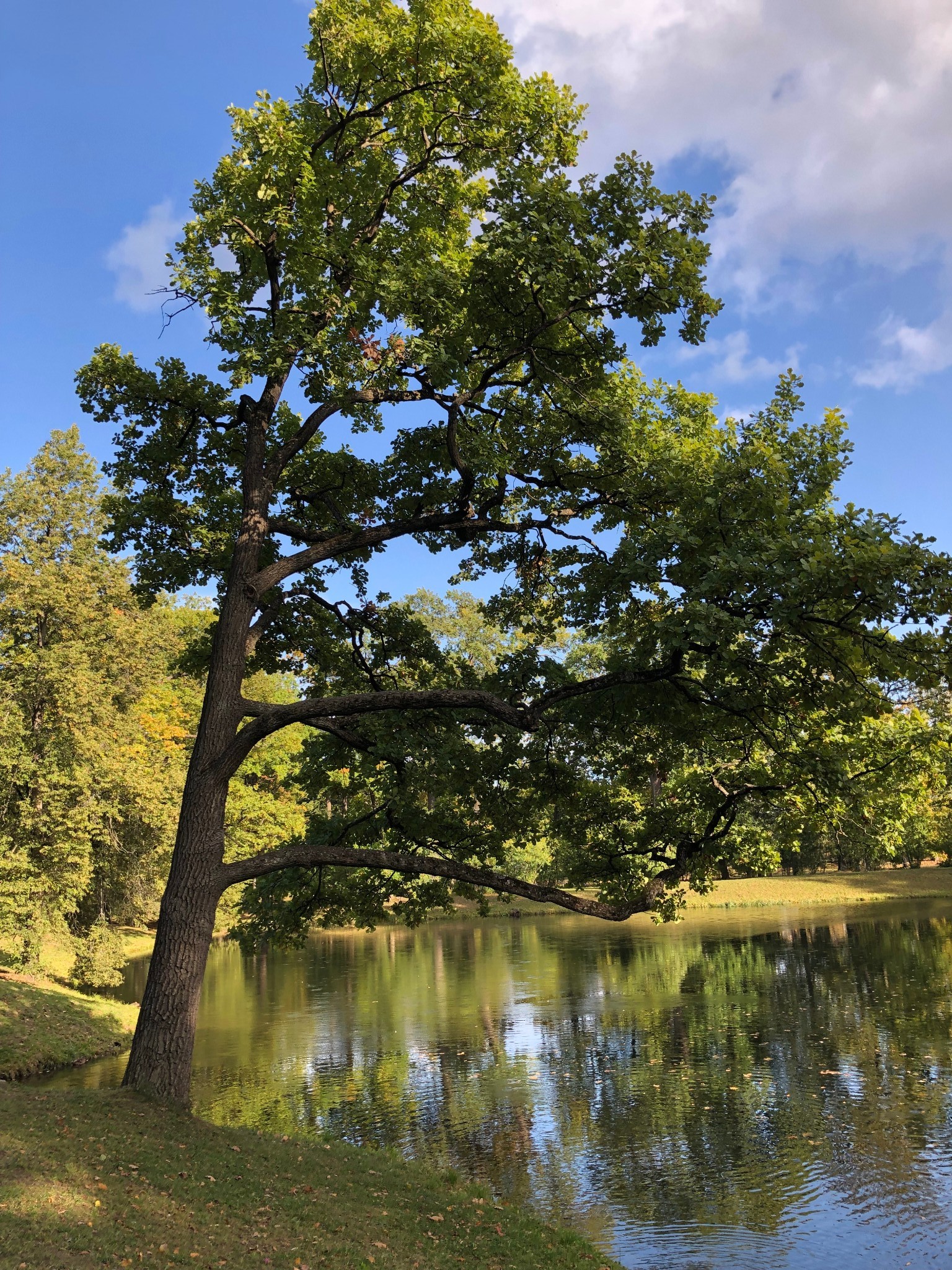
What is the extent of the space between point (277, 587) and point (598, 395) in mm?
5637

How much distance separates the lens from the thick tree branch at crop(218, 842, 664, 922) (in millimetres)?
9836

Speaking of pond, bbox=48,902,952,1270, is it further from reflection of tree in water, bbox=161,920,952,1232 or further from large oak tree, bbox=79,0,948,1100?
large oak tree, bbox=79,0,948,1100

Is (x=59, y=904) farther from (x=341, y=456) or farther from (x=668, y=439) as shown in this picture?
(x=668, y=439)

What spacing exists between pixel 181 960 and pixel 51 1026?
14.1 meters

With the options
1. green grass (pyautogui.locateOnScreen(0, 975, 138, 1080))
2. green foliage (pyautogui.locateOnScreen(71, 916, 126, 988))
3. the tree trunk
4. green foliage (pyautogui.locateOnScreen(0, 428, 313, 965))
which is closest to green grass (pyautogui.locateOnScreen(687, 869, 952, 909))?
green foliage (pyautogui.locateOnScreen(0, 428, 313, 965))

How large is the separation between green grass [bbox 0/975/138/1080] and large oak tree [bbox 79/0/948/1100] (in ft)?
34.9

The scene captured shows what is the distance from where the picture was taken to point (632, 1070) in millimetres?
17766

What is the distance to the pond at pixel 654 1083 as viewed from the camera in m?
10.9

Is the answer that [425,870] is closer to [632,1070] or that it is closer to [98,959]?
[632,1070]

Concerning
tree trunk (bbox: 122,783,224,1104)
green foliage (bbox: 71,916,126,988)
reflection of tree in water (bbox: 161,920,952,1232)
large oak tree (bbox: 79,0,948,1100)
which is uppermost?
large oak tree (bbox: 79,0,948,1100)

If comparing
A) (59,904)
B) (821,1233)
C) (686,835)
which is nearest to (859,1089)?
(821,1233)

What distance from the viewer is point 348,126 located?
12.6m

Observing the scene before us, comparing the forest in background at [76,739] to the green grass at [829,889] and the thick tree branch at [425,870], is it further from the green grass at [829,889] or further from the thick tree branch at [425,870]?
the green grass at [829,889]

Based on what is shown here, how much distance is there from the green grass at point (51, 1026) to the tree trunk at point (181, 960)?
1022 centimetres
